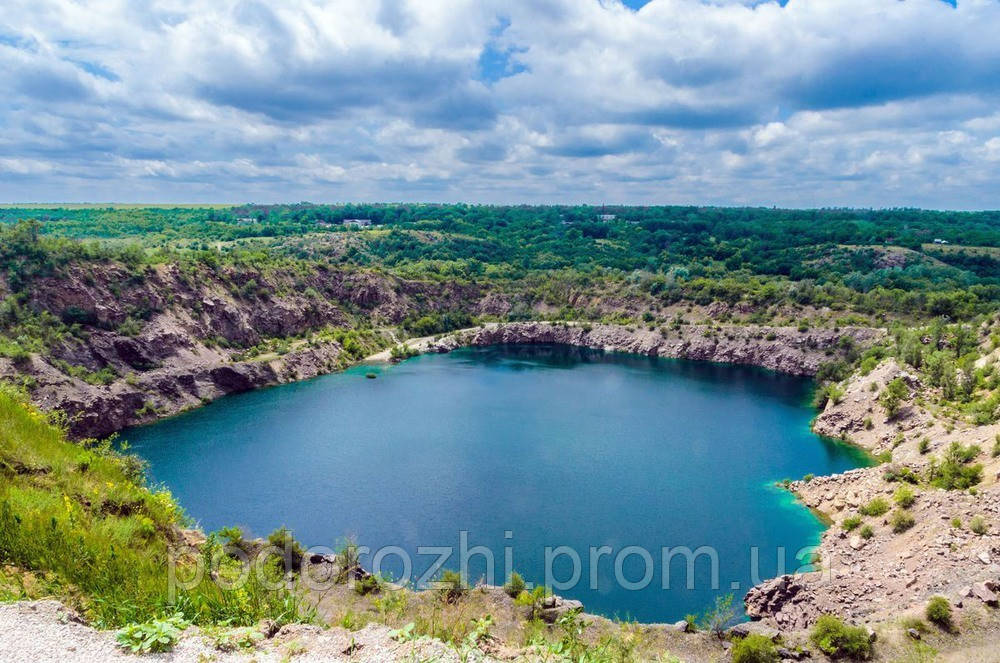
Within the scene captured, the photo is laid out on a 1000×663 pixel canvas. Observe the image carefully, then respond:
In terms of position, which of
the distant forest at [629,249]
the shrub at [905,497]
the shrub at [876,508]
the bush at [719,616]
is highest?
the distant forest at [629,249]

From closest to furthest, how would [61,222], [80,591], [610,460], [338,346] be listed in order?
[80,591], [610,460], [338,346], [61,222]

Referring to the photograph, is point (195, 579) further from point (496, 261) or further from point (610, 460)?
point (496, 261)

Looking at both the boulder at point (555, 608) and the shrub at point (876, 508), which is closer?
the boulder at point (555, 608)

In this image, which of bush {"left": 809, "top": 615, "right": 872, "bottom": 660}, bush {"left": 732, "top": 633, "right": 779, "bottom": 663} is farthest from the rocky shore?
bush {"left": 732, "top": 633, "right": 779, "bottom": 663}

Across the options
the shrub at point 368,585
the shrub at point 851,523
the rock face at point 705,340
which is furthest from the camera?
the rock face at point 705,340

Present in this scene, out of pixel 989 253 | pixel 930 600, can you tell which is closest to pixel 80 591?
pixel 930 600

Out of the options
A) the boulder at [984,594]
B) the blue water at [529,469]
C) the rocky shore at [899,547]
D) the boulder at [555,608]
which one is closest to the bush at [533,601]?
the boulder at [555,608]

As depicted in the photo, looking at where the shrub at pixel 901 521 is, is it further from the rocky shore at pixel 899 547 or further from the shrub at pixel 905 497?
the shrub at pixel 905 497
